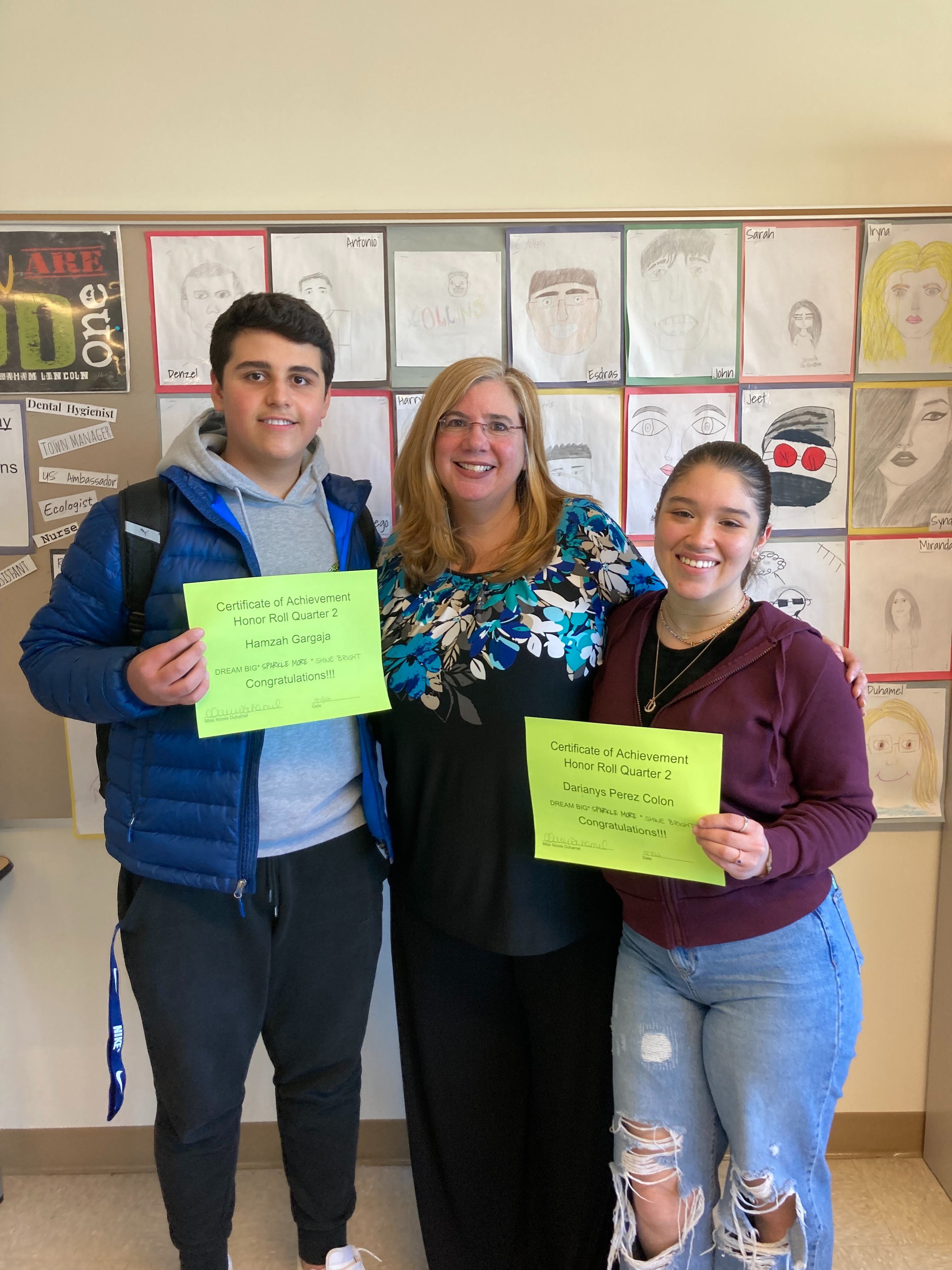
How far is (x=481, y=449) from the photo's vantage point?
1.39 metres

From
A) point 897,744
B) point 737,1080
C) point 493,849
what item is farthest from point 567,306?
point 737,1080

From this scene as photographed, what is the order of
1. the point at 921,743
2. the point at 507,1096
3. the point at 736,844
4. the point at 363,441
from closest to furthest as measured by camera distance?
the point at 736,844 < the point at 507,1096 < the point at 363,441 < the point at 921,743

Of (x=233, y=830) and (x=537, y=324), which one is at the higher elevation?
(x=537, y=324)

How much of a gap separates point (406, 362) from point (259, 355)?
55cm

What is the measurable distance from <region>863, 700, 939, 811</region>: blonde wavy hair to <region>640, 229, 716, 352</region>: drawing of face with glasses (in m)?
1.03

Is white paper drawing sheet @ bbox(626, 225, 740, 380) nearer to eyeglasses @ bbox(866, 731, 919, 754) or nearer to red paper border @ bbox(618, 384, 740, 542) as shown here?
red paper border @ bbox(618, 384, 740, 542)

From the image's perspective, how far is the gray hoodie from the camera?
1317 millimetres

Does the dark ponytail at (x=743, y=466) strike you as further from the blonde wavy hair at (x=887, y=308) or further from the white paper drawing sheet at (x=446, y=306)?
Answer: the blonde wavy hair at (x=887, y=308)

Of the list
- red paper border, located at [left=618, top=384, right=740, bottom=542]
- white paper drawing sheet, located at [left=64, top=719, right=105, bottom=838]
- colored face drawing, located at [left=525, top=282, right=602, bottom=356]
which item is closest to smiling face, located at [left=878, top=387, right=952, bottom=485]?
red paper border, located at [left=618, top=384, right=740, bottom=542]

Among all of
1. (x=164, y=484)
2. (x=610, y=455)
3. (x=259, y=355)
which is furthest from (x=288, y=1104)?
(x=610, y=455)

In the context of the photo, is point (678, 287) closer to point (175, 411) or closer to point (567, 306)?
point (567, 306)

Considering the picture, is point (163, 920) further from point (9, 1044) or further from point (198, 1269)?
point (9, 1044)

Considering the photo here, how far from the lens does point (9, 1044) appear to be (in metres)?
1.96

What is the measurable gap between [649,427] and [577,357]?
24 cm
